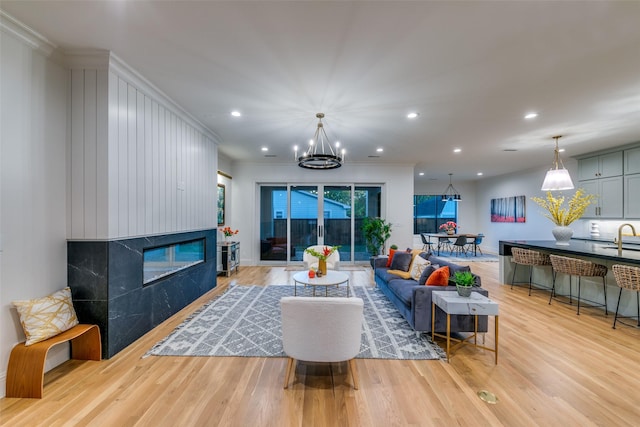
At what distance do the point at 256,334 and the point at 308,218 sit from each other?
4.54 meters

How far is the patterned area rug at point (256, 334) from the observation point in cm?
280

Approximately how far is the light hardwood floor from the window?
876cm

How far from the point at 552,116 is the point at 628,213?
11.5 feet

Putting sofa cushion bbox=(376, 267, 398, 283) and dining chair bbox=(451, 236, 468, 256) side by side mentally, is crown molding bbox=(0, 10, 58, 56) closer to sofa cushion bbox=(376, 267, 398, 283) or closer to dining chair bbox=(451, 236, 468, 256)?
sofa cushion bbox=(376, 267, 398, 283)

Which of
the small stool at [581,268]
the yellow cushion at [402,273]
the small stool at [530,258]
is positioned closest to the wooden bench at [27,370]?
the yellow cushion at [402,273]

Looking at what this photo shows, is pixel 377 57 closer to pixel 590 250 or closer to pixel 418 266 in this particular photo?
pixel 418 266

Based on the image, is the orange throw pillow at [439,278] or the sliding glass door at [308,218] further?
the sliding glass door at [308,218]

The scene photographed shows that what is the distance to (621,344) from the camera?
2.98 metres

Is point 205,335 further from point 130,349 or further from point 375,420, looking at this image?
point 375,420

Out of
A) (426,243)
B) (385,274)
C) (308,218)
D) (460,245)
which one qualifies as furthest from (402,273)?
(460,245)

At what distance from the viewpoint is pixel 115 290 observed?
2.74 meters

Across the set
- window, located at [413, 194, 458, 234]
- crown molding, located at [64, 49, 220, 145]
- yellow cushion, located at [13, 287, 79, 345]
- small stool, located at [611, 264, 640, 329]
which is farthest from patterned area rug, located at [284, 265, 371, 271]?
window, located at [413, 194, 458, 234]

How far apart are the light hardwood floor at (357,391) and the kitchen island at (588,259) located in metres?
Answer: 1.10

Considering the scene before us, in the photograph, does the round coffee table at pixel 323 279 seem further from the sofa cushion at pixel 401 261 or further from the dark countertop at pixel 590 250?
the dark countertop at pixel 590 250
